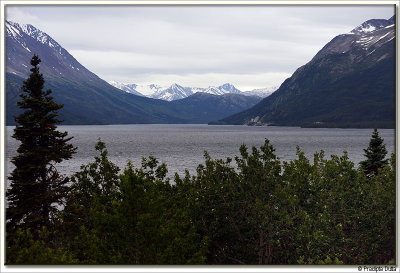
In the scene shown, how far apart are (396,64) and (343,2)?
3.73 meters

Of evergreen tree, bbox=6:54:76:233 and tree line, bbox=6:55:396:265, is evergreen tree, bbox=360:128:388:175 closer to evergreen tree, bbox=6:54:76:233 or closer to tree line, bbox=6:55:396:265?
tree line, bbox=6:55:396:265

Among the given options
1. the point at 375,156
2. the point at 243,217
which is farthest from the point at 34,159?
the point at 375,156

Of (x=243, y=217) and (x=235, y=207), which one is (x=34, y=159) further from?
(x=243, y=217)

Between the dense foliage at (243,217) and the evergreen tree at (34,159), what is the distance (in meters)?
1.52

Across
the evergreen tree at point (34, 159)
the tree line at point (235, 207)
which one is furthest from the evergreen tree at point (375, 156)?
the evergreen tree at point (34, 159)

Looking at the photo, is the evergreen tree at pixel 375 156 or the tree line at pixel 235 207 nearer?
the tree line at pixel 235 207

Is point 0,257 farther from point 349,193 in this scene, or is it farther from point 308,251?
point 349,193

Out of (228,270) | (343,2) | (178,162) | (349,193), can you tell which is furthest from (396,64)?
(178,162)

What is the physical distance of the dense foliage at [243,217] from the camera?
1911cm

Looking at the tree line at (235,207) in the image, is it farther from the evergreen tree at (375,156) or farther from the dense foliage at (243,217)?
the evergreen tree at (375,156)

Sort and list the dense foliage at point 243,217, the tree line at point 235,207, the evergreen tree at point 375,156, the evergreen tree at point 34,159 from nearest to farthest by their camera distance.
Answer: the dense foliage at point 243,217
the tree line at point 235,207
the evergreen tree at point 34,159
the evergreen tree at point 375,156

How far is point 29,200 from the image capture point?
25062 mm

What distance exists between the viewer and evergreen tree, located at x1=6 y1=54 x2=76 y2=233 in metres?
24.8

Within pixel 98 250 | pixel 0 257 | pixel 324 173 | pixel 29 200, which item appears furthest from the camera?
pixel 324 173
